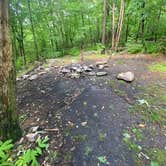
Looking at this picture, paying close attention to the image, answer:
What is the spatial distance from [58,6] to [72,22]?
4.68 ft

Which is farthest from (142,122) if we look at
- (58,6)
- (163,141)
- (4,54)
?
(58,6)

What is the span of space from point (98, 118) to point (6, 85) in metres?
1.42

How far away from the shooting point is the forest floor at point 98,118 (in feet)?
7.86

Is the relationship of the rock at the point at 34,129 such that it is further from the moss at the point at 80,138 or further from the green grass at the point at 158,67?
the green grass at the point at 158,67

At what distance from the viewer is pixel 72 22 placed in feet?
37.3

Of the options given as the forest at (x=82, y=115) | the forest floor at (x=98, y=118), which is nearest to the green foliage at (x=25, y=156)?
the forest at (x=82, y=115)

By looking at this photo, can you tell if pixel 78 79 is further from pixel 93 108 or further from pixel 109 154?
pixel 109 154

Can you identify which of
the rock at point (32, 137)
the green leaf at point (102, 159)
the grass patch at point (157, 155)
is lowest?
the grass patch at point (157, 155)

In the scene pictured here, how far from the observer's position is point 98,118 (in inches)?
118

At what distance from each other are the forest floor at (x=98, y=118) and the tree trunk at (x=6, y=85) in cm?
41

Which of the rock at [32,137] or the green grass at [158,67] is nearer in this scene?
the rock at [32,137]

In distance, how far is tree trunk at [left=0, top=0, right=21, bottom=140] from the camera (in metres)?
2.34

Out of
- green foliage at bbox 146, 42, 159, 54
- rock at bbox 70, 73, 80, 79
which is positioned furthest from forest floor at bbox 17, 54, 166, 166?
green foliage at bbox 146, 42, 159, 54

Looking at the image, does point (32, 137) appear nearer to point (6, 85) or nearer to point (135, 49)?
point (6, 85)
